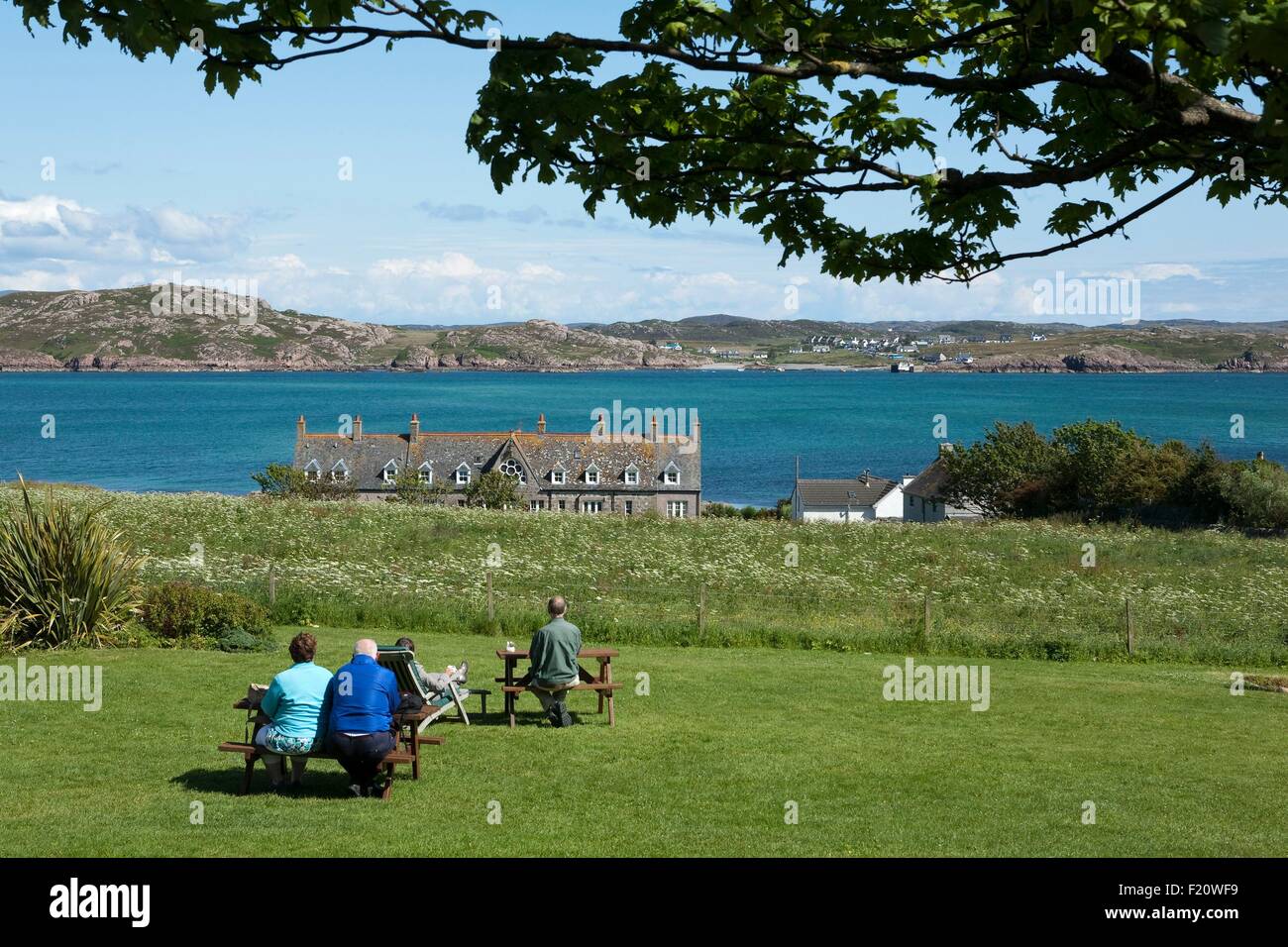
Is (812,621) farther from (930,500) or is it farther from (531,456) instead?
(930,500)

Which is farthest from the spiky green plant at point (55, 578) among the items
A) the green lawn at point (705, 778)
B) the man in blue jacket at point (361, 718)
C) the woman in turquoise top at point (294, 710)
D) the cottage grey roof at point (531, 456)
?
the cottage grey roof at point (531, 456)

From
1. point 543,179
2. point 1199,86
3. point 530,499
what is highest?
point 1199,86

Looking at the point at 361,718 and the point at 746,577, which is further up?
the point at 361,718

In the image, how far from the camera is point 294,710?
12430mm

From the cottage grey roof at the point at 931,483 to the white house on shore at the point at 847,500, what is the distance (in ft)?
20.4

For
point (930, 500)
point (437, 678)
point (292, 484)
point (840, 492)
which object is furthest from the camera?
point (840, 492)

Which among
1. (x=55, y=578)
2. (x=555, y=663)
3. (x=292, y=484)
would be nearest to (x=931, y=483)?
(x=292, y=484)

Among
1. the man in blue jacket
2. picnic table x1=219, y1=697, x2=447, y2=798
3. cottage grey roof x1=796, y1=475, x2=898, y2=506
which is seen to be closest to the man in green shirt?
picnic table x1=219, y1=697, x2=447, y2=798

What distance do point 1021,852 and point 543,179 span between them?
24.2 ft

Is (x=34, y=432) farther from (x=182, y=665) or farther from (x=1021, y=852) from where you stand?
(x=1021, y=852)

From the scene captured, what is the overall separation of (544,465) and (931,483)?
31.1 m

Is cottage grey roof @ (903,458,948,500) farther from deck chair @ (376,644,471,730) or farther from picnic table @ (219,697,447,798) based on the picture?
picnic table @ (219,697,447,798)

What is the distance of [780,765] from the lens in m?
14.5

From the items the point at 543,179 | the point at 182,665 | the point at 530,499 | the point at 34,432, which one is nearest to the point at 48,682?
the point at 182,665
